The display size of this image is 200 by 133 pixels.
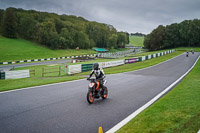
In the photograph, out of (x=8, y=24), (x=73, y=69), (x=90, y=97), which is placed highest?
(x=8, y=24)

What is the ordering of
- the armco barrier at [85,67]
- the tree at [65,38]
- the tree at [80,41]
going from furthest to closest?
1. the tree at [80,41]
2. the tree at [65,38]
3. the armco barrier at [85,67]

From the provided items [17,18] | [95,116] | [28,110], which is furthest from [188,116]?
[17,18]

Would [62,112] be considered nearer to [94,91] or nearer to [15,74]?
[94,91]

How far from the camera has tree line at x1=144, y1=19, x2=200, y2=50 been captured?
9262cm

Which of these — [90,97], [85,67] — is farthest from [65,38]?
[90,97]

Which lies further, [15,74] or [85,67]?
[85,67]

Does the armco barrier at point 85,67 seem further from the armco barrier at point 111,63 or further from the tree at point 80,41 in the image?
the tree at point 80,41

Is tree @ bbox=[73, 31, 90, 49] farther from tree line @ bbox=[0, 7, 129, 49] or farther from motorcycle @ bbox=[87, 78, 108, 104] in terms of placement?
motorcycle @ bbox=[87, 78, 108, 104]

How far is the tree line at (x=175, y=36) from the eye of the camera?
9262 cm

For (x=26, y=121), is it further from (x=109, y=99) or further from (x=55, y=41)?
(x=55, y=41)

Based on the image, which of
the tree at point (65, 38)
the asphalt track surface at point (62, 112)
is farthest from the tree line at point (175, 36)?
the asphalt track surface at point (62, 112)

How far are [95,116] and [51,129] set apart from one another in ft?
5.81

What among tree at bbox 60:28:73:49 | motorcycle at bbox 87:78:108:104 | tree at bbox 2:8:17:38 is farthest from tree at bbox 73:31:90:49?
motorcycle at bbox 87:78:108:104

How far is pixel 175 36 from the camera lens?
9650 cm
